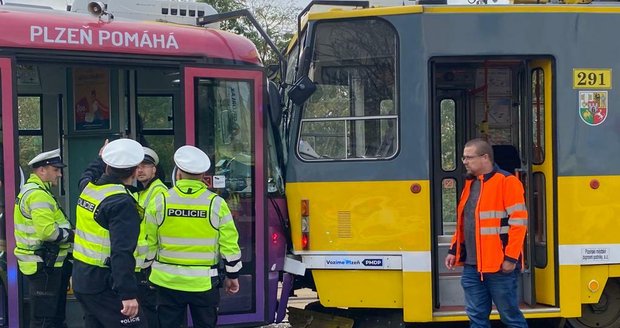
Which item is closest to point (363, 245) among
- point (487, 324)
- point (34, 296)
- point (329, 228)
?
point (329, 228)

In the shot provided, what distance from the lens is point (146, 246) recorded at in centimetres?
497

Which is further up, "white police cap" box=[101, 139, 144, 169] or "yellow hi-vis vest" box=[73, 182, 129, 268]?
"white police cap" box=[101, 139, 144, 169]

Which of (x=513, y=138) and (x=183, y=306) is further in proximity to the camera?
(x=513, y=138)

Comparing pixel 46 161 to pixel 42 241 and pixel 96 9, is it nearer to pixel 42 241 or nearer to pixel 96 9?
pixel 42 241

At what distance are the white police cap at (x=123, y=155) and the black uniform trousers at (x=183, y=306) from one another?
890mm

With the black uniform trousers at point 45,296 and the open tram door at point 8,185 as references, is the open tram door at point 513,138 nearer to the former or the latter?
the black uniform trousers at point 45,296

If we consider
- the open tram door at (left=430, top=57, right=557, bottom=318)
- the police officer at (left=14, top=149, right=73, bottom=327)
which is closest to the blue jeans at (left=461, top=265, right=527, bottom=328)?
the open tram door at (left=430, top=57, right=557, bottom=318)

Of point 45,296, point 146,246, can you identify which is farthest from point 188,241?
point 45,296

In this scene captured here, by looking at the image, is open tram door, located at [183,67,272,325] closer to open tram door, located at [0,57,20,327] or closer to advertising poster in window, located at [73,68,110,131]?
open tram door, located at [0,57,20,327]

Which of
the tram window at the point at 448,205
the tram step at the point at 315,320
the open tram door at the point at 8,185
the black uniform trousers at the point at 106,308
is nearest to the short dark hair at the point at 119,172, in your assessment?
the black uniform trousers at the point at 106,308

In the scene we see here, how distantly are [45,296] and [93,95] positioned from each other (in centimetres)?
293

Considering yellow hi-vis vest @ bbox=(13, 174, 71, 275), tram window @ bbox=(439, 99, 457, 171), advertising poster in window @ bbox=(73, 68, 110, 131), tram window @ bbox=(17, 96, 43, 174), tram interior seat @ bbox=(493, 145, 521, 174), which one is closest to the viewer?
yellow hi-vis vest @ bbox=(13, 174, 71, 275)

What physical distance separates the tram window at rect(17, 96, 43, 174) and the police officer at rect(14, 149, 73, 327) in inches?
55.3

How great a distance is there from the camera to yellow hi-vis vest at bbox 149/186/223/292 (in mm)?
4906
